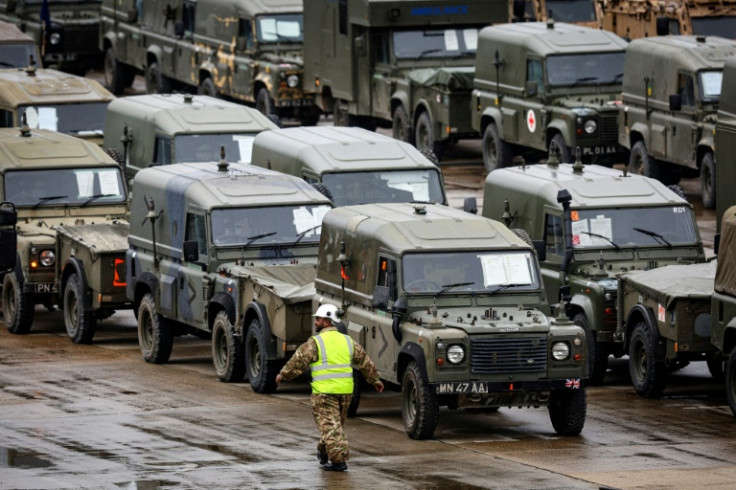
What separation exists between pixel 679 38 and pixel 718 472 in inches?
652

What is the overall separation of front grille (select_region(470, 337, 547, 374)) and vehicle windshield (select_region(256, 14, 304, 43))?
21.2m

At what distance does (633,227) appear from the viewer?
20922 mm

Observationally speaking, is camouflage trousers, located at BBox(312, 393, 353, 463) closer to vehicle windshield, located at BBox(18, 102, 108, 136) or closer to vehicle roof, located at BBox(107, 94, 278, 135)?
vehicle roof, located at BBox(107, 94, 278, 135)

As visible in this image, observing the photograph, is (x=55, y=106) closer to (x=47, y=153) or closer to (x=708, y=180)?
(x=47, y=153)

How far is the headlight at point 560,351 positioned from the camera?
17.2 meters

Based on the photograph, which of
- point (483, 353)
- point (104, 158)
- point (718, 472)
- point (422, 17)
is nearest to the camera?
point (718, 472)

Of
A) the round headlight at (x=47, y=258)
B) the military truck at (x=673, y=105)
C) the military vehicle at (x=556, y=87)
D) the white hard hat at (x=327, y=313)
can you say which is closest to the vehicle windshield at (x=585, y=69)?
the military vehicle at (x=556, y=87)

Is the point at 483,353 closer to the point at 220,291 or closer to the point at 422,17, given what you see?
the point at 220,291

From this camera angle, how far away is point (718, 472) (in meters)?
15.7

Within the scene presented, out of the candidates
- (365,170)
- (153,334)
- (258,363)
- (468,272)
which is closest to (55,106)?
(365,170)

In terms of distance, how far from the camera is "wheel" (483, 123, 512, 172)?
34000mm

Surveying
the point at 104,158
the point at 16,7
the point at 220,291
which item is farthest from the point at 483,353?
the point at 16,7

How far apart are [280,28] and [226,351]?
18.4m

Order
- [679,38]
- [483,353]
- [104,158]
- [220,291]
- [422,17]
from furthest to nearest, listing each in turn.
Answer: [422,17] → [679,38] → [104,158] → [220,291] → [483,353]
